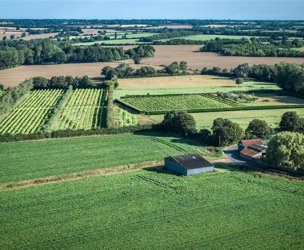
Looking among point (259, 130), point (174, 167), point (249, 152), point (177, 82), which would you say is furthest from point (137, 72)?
point (174, 167)

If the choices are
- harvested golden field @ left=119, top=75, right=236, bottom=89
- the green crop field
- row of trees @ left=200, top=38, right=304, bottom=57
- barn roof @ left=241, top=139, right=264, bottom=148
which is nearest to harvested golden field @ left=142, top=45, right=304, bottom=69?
row of trees @ left=200, top=38, right=304, bottom=57

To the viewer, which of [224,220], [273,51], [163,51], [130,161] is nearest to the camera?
[224,220]

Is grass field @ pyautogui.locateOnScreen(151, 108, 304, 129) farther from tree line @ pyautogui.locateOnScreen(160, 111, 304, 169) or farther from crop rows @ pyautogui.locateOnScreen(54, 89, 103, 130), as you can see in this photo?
crop rows @ pyautogui.locateOnScreen(54, 89, 103, 130)

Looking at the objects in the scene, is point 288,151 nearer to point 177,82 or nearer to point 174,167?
point 174,167

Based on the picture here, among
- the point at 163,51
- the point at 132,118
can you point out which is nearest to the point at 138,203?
the point at 132,118

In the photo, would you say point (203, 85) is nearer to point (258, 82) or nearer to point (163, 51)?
point (258, 82)
